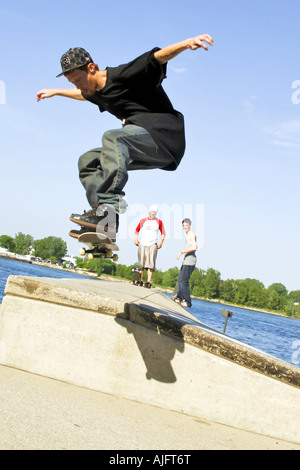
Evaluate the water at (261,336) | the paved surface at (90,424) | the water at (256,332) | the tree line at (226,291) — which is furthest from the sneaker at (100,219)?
the tree line at (226,291)

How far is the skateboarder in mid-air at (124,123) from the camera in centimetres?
386

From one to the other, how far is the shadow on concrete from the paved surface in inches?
13.5

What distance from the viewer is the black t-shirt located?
3.83 meters

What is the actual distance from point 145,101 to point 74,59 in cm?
75

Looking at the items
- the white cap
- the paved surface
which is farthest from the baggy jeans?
the white cap

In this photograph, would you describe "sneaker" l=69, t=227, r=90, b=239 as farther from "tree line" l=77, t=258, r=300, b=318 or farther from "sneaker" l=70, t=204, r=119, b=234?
"tree line" l=77, t=258, r=300, b=318

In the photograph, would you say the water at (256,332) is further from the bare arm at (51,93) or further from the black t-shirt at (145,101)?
the bare arm at (51,93)

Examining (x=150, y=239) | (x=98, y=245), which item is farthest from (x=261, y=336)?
Answer: (x=98, y=245)

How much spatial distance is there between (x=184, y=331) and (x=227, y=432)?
0.96 m

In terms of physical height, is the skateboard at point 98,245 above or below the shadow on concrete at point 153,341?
above

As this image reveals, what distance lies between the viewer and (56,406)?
10.6ft

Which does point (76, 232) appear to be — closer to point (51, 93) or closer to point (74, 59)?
point (74, 59)

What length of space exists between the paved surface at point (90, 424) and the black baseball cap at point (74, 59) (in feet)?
9.19
